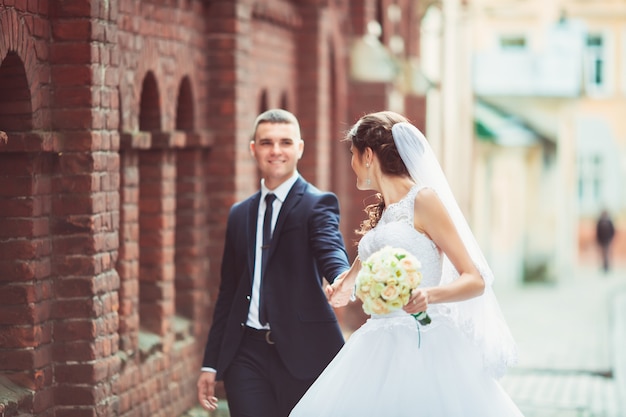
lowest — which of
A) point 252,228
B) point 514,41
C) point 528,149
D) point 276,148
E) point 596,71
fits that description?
point 252,228

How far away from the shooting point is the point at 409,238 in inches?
207

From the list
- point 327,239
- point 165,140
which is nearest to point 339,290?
point 327,239

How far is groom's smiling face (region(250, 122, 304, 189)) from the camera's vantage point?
6.16 meters

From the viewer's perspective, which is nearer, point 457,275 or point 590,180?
point 457,275

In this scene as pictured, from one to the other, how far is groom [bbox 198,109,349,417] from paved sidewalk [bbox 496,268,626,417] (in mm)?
5233

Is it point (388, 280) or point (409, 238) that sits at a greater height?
point (409, 238)

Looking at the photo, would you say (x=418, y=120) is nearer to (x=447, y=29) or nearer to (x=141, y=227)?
(x=447, y=29)

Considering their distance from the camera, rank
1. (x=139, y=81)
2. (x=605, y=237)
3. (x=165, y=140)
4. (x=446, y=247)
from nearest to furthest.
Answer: (x=446, y=247), (x=139, y=81), (x=165, y=140), (x=605, y=237)

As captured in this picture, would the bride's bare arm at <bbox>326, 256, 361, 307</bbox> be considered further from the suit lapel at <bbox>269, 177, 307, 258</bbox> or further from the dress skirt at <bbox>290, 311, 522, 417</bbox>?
the suit lapel at <bbox>269, 177, 307, 258</bbox>

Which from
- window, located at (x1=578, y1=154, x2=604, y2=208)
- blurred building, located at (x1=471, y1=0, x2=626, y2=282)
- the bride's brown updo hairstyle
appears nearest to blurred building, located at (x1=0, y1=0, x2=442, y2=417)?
the bride's brown updo hairstyle

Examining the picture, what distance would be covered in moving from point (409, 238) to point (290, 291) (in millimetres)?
986

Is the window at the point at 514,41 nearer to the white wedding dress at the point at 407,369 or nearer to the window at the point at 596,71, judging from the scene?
the window at the point at 596,71

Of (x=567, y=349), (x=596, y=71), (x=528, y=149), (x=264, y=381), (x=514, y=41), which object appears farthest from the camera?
(x=596, y=71)

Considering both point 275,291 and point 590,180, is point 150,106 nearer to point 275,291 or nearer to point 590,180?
point 275,291
